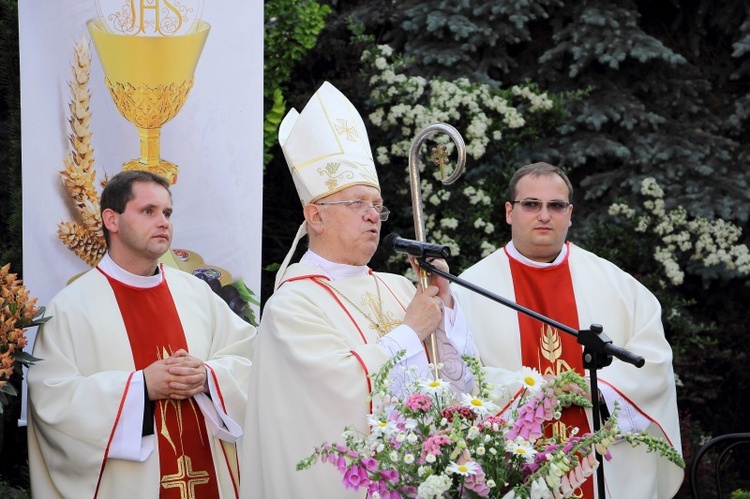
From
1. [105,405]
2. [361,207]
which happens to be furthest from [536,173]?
[105,405]

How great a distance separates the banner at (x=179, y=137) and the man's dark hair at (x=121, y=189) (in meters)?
0.71

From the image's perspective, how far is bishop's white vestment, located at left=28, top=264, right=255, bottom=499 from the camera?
4.88 m

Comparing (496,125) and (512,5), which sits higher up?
(512,5)

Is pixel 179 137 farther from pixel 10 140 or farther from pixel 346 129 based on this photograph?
pixel 10 140

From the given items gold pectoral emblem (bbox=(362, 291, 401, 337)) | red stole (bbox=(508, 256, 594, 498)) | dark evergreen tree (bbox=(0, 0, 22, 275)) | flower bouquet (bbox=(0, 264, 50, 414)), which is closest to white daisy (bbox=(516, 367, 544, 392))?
gold pectoral emblem (bbox=(362, 291, 401, 337))

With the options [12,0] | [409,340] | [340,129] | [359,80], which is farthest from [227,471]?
[359,80]

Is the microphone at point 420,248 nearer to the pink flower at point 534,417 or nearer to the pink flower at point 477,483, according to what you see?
the pink flower at point 534,417

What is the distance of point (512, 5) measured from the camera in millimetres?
9188

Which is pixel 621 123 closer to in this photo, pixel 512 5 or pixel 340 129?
pixel 512 5

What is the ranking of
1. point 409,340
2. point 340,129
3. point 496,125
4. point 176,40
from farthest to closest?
point 496,125, point 176,40, point 340,129, point 409,340

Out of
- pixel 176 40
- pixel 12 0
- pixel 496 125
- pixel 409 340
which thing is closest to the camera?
pixel 409 340

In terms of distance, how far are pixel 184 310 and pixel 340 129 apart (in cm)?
108

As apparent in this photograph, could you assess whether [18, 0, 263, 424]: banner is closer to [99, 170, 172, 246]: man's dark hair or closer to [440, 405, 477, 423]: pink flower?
[99, 170, 172, 246]: man's dark hair

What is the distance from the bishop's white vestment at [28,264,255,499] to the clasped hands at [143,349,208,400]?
0.05m
